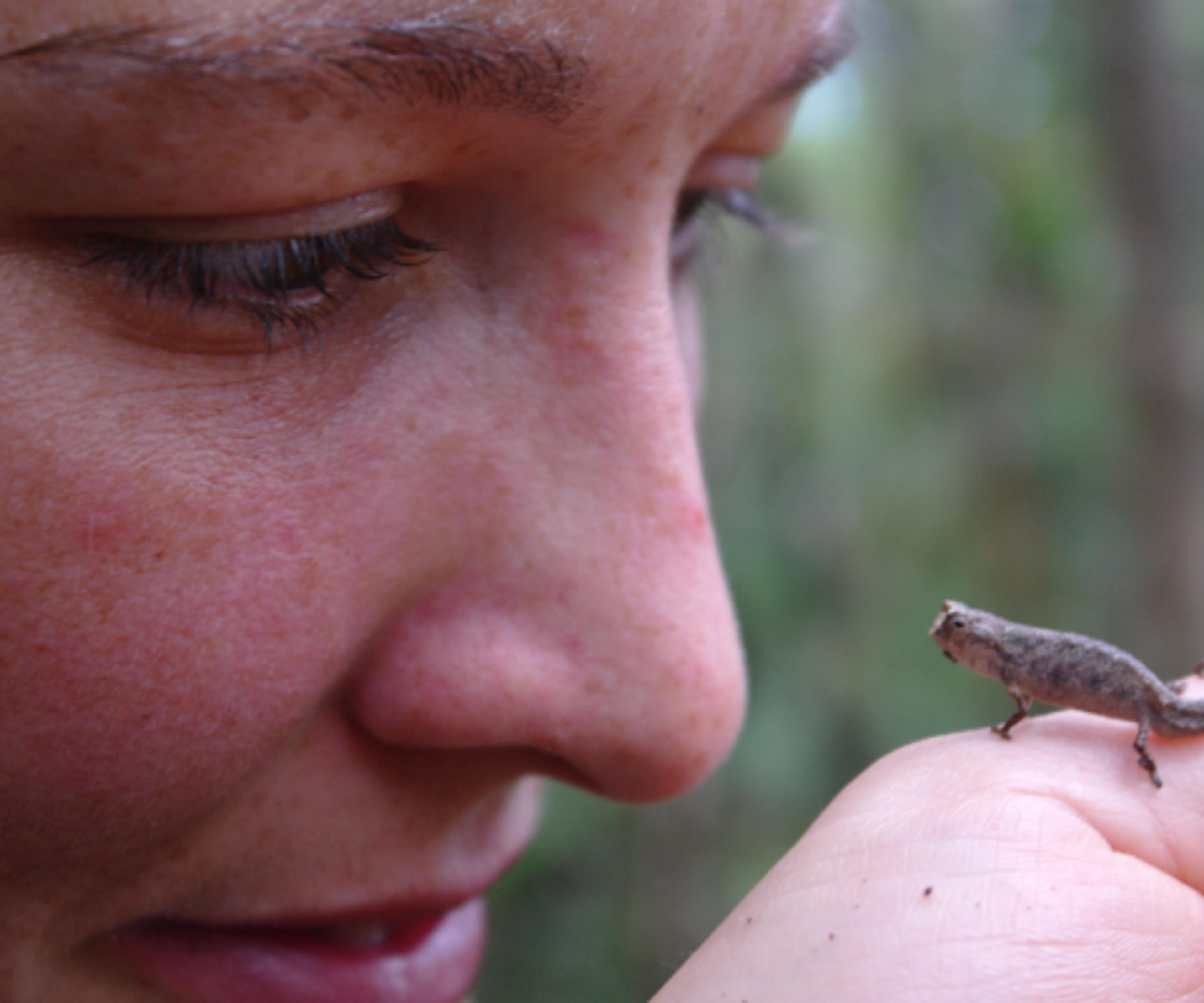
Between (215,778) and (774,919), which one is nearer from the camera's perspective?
(215,778)

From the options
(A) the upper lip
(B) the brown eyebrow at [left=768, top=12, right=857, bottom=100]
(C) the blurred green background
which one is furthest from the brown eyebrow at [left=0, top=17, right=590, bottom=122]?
(C) the blurred green background

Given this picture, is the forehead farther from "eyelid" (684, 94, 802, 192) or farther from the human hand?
the human hand

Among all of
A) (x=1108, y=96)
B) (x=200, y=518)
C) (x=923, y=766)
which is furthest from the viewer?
(x=1108, y=96)

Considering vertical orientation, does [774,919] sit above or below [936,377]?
above

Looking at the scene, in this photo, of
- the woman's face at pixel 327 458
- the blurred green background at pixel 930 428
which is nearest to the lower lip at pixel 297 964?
the woman's face at pixel 327 458

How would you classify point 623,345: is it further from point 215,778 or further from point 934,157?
point 934,157

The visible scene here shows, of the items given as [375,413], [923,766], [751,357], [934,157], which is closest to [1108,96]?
[751,357]

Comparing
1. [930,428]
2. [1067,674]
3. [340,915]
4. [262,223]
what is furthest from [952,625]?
[930,428]
